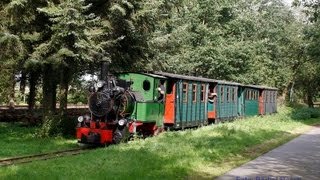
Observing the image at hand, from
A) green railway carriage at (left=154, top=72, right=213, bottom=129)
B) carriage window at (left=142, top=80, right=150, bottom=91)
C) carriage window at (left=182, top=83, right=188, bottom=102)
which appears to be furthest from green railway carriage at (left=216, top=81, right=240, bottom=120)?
carriage window at (left=142, top=80, right=150, bottom=91)

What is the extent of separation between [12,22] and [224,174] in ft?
37.2

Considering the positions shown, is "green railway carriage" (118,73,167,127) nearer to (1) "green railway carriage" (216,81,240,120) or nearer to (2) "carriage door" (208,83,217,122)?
(2) "carriage door" (208,83,217,122)

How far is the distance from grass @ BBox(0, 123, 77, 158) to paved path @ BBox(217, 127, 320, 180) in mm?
7326

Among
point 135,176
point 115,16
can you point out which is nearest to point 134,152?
point 135,176

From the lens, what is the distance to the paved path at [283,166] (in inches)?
387

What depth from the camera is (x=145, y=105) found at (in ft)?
58.1

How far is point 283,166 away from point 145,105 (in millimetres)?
7446

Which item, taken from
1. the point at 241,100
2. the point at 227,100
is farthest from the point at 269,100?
the point at 227,100

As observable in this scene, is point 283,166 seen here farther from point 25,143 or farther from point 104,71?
point 25,143

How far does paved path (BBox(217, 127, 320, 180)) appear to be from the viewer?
982cm

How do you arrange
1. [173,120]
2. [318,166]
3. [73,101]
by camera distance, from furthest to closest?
[73,101] → [173,120] → [318,166]

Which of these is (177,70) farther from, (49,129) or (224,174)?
(224,174)

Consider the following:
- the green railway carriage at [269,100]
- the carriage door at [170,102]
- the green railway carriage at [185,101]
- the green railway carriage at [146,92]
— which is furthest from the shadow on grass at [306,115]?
the green railway carriage at [146,92]

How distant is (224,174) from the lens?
33.2 feet
